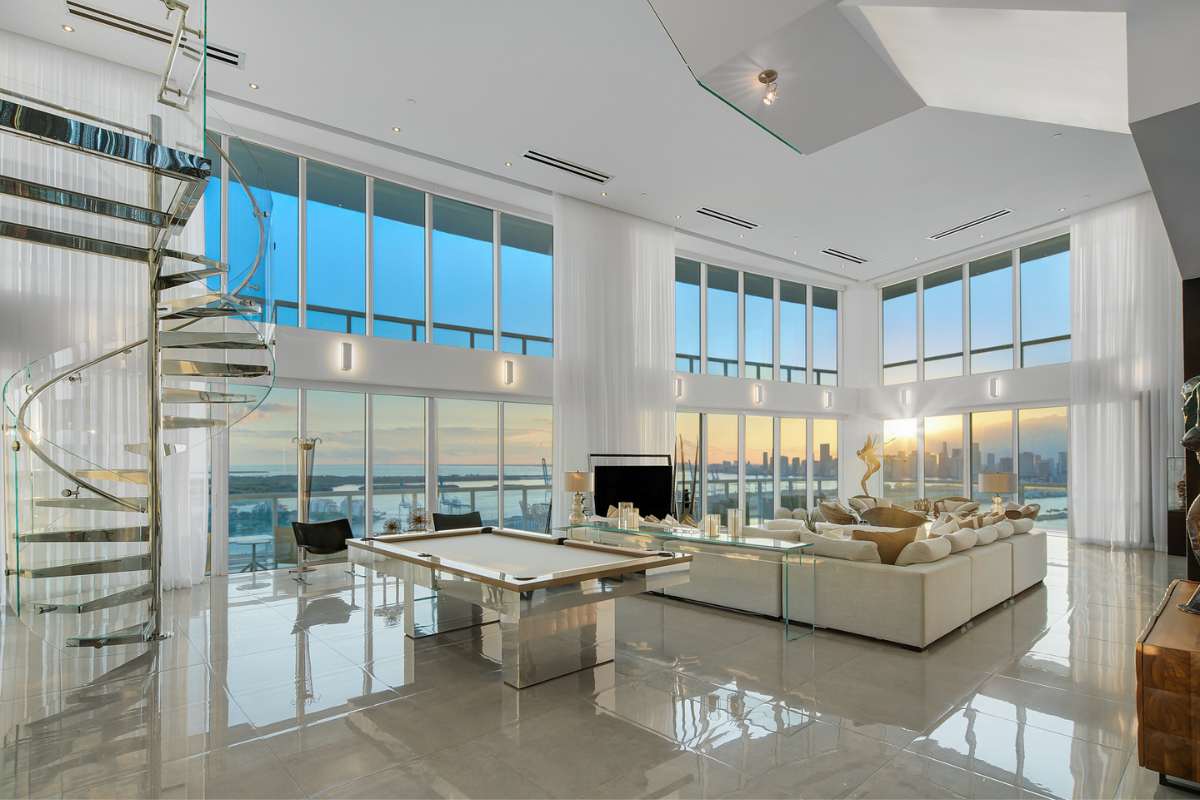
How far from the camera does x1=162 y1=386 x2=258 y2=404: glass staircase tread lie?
6.06 m

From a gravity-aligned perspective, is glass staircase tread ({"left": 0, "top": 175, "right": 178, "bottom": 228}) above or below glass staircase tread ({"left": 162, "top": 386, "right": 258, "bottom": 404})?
above

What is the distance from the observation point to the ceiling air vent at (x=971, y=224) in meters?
10.4

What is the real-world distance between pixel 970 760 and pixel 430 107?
7.48 m

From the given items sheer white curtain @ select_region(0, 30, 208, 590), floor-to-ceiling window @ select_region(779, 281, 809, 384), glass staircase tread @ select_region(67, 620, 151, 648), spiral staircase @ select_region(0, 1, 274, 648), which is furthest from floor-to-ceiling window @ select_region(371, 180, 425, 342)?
floor-to-ceiling window @ select_region(779, 281, 809, 384)

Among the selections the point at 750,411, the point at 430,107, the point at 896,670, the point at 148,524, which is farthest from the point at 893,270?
the point at 148,524

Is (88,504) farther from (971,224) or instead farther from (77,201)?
(971,224)

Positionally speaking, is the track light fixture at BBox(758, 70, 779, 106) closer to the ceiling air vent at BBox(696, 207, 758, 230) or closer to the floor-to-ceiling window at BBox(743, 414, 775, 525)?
the ceiling air vent at BBox(696, 207, 758, 230)

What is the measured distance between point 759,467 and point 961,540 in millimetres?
7898

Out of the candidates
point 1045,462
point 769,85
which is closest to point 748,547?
point 769,85

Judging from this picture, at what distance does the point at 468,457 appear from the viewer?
9773mm

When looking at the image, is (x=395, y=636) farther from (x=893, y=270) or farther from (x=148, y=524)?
(x=893, y=270)

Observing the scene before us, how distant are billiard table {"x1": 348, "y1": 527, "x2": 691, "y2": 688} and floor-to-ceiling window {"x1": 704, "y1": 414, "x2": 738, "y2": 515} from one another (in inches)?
313

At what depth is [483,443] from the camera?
32.7ft

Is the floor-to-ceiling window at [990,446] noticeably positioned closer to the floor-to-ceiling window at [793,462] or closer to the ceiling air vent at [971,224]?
the floor-to-ceiling window at [793,462]
